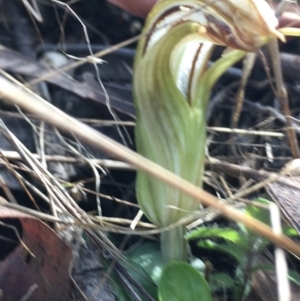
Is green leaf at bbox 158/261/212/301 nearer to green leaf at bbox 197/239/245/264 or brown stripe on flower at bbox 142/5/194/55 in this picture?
green leaf at bbox 197/239/245/264

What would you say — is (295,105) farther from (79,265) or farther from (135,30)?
(79,265)

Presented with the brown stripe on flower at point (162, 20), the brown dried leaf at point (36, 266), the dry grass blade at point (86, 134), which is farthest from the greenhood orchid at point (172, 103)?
the dry grass blade at point (86, 134)

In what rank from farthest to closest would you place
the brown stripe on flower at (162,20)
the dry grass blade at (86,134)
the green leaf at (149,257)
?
1. the green leaf at (149,257)
2. the brown stripe on flower at (162,20)
3. the dry grass blade at (86,134)

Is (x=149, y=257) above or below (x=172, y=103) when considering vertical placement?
below


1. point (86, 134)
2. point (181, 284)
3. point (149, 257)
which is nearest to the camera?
point (86, 134)

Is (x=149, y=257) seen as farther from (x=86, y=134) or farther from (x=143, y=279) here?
(x=86, y=134)

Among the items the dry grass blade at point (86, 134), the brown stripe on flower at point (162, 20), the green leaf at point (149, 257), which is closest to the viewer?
the dry grass blade at point (86, 134)

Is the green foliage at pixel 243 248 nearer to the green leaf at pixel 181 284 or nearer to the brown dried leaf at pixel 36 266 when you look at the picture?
the green leaf at pixel 181 284

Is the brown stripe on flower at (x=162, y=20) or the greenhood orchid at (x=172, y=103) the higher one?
the brown stripe on flower at (x=162, y=20)

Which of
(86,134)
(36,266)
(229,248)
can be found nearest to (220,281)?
(229,248)

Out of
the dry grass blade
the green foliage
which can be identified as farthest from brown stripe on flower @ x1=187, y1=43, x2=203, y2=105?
the dry grass blade
